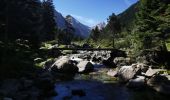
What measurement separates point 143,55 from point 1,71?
26015 mm

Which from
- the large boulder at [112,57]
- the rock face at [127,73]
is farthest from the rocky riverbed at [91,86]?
the large boulder at [112,57]

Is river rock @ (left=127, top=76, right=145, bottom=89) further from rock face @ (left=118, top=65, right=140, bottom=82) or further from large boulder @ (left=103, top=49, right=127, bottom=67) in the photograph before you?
large boulder @ (left=103, top=49, right=127, bottom=67)

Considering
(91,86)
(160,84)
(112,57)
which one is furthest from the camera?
(112,57)

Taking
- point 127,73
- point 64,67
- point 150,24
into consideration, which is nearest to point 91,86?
point 127,73

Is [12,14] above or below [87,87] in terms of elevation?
above

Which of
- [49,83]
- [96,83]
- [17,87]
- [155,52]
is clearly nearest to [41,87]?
[49,83]

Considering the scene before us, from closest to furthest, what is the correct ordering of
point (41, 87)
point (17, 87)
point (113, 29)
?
point (17, 87) < point (41, 87) < point (113, 29)

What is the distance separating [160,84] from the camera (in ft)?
100

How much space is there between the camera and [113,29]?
119438 millimetres

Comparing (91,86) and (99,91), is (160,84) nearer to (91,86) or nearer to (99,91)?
(99,91)

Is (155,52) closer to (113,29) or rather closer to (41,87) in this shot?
(41,87)

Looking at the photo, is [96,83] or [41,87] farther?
[96,83]

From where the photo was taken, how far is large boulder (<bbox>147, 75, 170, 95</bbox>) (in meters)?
29.5

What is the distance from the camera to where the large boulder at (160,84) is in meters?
29.5
